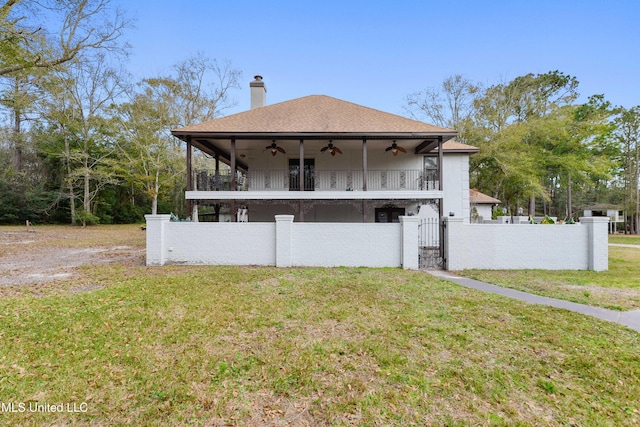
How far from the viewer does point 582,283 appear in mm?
7328

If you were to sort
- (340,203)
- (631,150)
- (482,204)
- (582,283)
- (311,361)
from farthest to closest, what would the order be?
1. (631,150)
2. (482,204)
3. (340,203)
4. (582,283)
5. (311,361)

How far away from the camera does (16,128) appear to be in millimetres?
25438

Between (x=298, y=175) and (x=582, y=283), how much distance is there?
11.6 metres

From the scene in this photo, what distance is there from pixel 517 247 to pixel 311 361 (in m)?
8.67

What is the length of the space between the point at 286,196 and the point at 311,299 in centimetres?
667

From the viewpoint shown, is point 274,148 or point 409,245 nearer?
point 409,245

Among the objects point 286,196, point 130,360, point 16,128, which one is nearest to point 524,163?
point 286,196

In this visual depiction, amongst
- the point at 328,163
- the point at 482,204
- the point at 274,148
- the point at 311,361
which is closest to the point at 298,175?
the point at 328,163

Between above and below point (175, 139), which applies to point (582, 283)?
below

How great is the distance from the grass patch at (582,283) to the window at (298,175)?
8.44 metres

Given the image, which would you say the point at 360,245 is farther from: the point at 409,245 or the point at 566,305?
the point at 566,305

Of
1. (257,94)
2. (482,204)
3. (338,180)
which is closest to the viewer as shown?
(338,180)

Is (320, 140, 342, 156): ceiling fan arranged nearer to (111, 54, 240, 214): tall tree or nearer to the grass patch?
the grass patch

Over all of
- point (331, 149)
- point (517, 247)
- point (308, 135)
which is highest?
point (308, 135)
